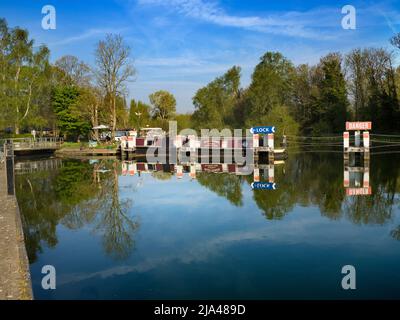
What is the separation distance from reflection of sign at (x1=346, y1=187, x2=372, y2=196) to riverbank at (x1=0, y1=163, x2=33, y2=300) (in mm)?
8221

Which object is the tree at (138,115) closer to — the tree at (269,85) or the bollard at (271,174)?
the tree at (269,85)

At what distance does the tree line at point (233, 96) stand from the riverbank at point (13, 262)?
28891 millimetres

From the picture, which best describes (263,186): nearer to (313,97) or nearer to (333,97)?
(333,97)

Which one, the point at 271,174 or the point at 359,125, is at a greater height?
the point at 359,125

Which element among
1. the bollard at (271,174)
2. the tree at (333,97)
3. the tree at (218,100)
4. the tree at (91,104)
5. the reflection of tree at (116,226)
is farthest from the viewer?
the tree at (218,100)

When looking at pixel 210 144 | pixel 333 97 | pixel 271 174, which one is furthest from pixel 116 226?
pixel 333 97

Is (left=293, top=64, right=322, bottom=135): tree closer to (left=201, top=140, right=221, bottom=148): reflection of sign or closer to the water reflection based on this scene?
(left=201, top=140, right=221, bottom=148): reflection of sign

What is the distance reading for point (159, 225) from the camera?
8.55m

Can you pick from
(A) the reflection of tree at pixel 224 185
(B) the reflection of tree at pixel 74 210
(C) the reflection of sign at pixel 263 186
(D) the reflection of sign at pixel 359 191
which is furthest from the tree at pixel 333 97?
(D) the reflection of sign at pixel 359 191

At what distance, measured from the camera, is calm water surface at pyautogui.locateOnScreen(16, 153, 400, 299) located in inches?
205

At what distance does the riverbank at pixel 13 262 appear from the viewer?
473cm

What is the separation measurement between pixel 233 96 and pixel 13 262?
185 ft

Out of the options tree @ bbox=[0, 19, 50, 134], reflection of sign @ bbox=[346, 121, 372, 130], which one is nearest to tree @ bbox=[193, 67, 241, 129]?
tree @ bbox=[0, 19, 50, 134]

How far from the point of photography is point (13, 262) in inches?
227
